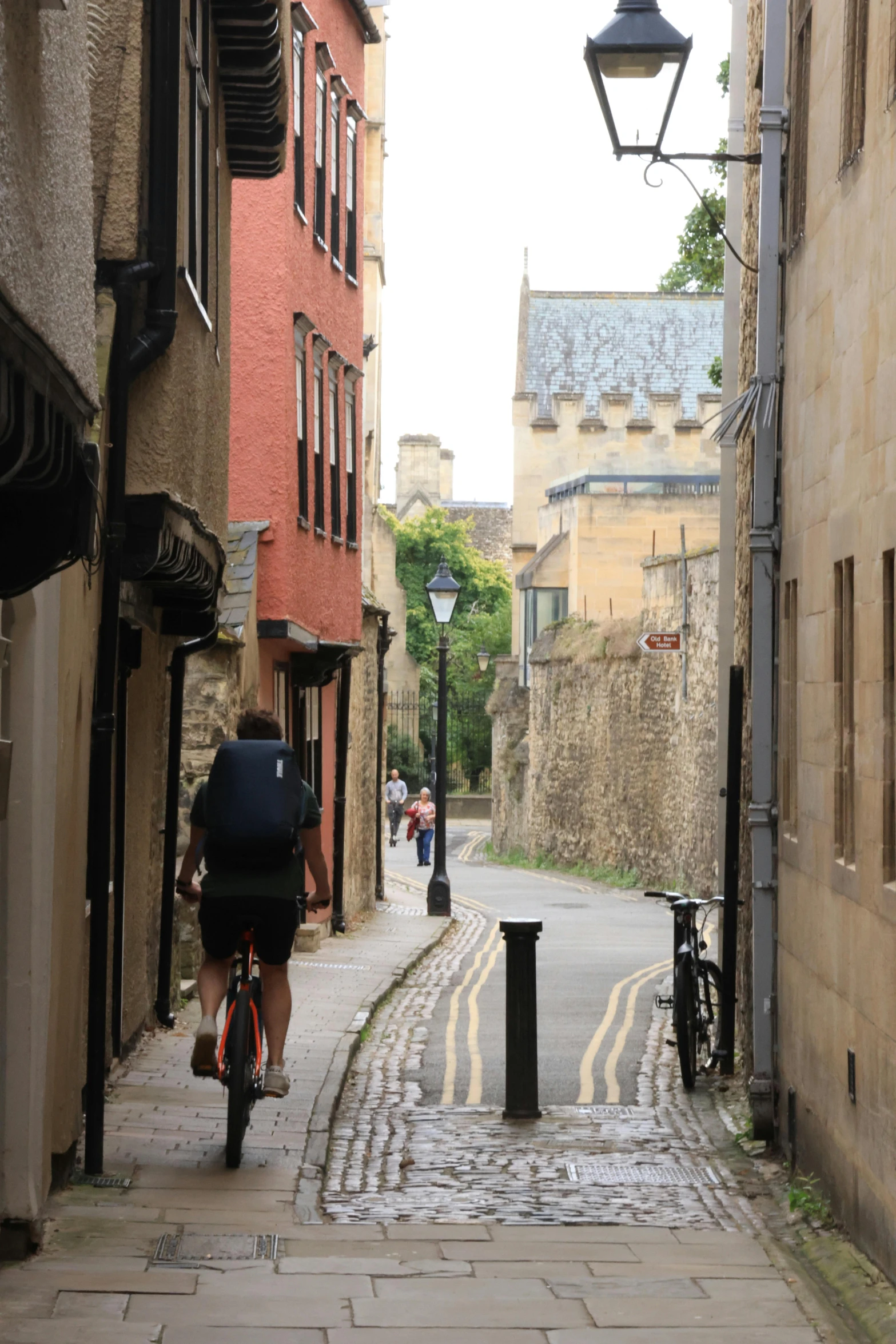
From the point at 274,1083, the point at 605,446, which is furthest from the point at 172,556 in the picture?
the point at 605,446

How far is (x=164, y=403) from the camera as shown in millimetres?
8570

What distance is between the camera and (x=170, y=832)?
1147 centimetres

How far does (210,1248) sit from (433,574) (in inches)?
2750

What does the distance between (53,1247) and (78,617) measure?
2.56m

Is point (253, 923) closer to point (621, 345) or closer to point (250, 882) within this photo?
point (250, 882)

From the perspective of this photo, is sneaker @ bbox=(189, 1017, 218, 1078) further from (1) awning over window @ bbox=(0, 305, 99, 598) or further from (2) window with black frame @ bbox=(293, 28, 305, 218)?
(2) window with black frame @ bbox=(293, 28, 305, 218)

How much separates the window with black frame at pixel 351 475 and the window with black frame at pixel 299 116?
3497 millimetres

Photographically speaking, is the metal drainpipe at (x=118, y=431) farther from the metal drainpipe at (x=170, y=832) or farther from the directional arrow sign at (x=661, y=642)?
the directional arrow sign at (x=661, y=642)

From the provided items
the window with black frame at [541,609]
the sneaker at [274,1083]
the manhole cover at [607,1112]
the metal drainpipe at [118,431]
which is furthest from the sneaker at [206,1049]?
the window with black frame at [541,609]

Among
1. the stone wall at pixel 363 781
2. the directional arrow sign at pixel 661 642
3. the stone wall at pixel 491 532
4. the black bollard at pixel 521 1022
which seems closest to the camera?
the black bollard at pixel 521 1022

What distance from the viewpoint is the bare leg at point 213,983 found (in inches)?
320

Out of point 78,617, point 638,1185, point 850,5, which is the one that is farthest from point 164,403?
point 638,1185

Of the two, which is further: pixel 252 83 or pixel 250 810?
pixel 252 83

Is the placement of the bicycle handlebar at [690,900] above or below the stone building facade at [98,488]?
below
